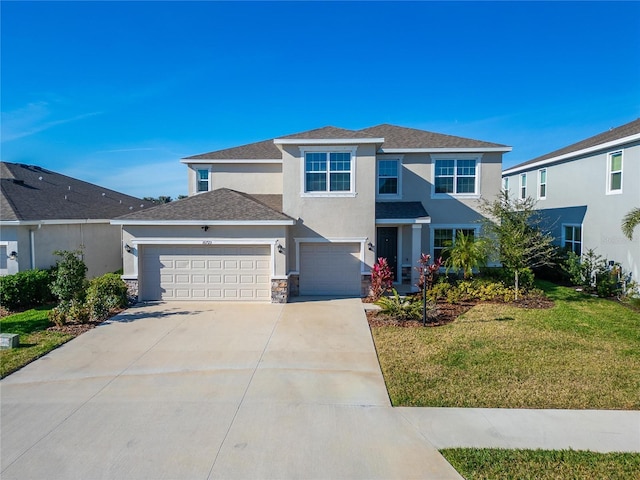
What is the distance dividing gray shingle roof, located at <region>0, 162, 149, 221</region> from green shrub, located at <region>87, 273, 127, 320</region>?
4119 mm

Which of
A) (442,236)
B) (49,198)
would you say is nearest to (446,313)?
(442,236)

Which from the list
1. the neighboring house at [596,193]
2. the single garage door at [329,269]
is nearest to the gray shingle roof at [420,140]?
the neighboring house at [596,193]

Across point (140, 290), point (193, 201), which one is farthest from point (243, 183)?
point (140, 290)

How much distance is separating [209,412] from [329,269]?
336 inches

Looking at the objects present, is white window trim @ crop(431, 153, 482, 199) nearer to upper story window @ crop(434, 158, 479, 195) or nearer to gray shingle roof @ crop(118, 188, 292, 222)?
upper story window @ crop(434, 158, 479, 195)

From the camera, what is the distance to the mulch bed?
10.1m

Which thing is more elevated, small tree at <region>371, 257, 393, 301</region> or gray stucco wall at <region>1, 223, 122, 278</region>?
gray stucco wall at <region>1, 223, 122, 278</region>

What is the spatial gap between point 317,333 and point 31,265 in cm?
1082

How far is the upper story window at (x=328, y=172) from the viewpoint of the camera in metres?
13.1

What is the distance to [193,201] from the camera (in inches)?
525

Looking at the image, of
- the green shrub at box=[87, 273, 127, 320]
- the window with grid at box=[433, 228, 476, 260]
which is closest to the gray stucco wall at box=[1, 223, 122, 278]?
the green shrub at box=[87, 273, 127, 320]

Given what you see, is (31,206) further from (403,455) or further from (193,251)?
(403,455)

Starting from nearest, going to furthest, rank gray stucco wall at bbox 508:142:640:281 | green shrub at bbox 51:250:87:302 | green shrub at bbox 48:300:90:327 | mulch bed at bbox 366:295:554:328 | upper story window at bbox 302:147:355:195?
green shrub at bbox 48:300:90:327, mulch bed at bbox 366:295:554:328, green shrub at bbox 51:250:87:302, gray stucco wall at bbox 508:142:640:281, upper story window at bbox 302:147:355:195

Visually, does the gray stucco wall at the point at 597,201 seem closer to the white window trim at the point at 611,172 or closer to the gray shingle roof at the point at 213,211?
the white window trim at the point at 611,172
